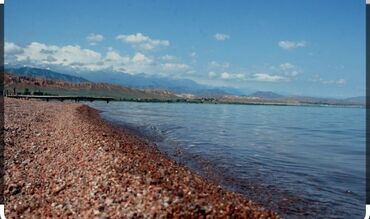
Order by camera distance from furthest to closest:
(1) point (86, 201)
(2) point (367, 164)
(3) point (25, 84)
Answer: (3) point (25, 84) → (2) point (367, 164) → (1) point (86, 201)

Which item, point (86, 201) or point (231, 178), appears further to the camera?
point (231, 178)

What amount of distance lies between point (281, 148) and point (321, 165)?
7814mm

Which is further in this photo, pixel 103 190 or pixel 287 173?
pixel 287 173

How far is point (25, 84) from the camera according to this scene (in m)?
198

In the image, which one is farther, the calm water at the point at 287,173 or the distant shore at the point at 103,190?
the calm water at the point at 287,173

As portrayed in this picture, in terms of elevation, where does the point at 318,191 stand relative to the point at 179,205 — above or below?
below

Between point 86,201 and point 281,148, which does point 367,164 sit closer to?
point 281,148

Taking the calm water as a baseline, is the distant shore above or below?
above

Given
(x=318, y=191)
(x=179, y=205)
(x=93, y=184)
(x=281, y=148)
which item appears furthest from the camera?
(x=281, y=148)

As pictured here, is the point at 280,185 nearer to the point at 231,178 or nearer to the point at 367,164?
the point at 231,178

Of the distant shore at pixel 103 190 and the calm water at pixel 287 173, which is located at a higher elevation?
the distant shore at pixel 103 190

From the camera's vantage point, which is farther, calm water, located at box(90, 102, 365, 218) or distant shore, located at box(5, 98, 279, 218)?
calm water, located at box(90, 102, 365, 218)

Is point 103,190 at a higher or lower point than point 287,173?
higher

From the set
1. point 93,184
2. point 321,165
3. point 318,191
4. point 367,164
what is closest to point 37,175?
point 93,184
